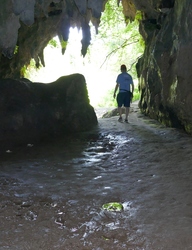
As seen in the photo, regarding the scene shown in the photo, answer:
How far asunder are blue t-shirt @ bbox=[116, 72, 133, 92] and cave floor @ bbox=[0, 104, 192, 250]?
2.83 m

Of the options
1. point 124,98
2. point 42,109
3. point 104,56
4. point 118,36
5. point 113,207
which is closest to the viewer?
point 113,207

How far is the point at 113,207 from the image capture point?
4.35 m

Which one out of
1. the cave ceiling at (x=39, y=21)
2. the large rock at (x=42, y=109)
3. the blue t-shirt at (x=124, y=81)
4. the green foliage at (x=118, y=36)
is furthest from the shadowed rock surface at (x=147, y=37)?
the green foliage at (x=118, y=36)

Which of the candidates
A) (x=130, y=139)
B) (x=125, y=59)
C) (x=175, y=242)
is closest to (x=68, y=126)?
(x=130, y=139)

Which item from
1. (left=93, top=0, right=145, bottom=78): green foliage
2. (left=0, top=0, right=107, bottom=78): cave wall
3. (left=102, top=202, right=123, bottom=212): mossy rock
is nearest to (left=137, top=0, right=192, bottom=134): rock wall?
(left=0, top=0, right=107, bottom=78): cave wall

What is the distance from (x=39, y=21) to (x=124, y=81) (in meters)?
3.67

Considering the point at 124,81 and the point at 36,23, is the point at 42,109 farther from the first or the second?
the point at 36,23

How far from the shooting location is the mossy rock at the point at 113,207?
4297mm

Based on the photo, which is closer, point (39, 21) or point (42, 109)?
point (42, 109)

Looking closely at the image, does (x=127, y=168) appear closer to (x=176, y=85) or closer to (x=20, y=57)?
(x=176, y=85)

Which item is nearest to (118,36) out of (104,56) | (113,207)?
(104,56)

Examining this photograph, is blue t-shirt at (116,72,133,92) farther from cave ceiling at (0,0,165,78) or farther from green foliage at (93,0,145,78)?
green foliage at (93,0,145,78)

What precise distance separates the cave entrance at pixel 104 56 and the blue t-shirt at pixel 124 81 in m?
6.29

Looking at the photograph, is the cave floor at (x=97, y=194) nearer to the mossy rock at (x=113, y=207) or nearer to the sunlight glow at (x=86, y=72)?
the mossy rock at (x=113, y=207)
